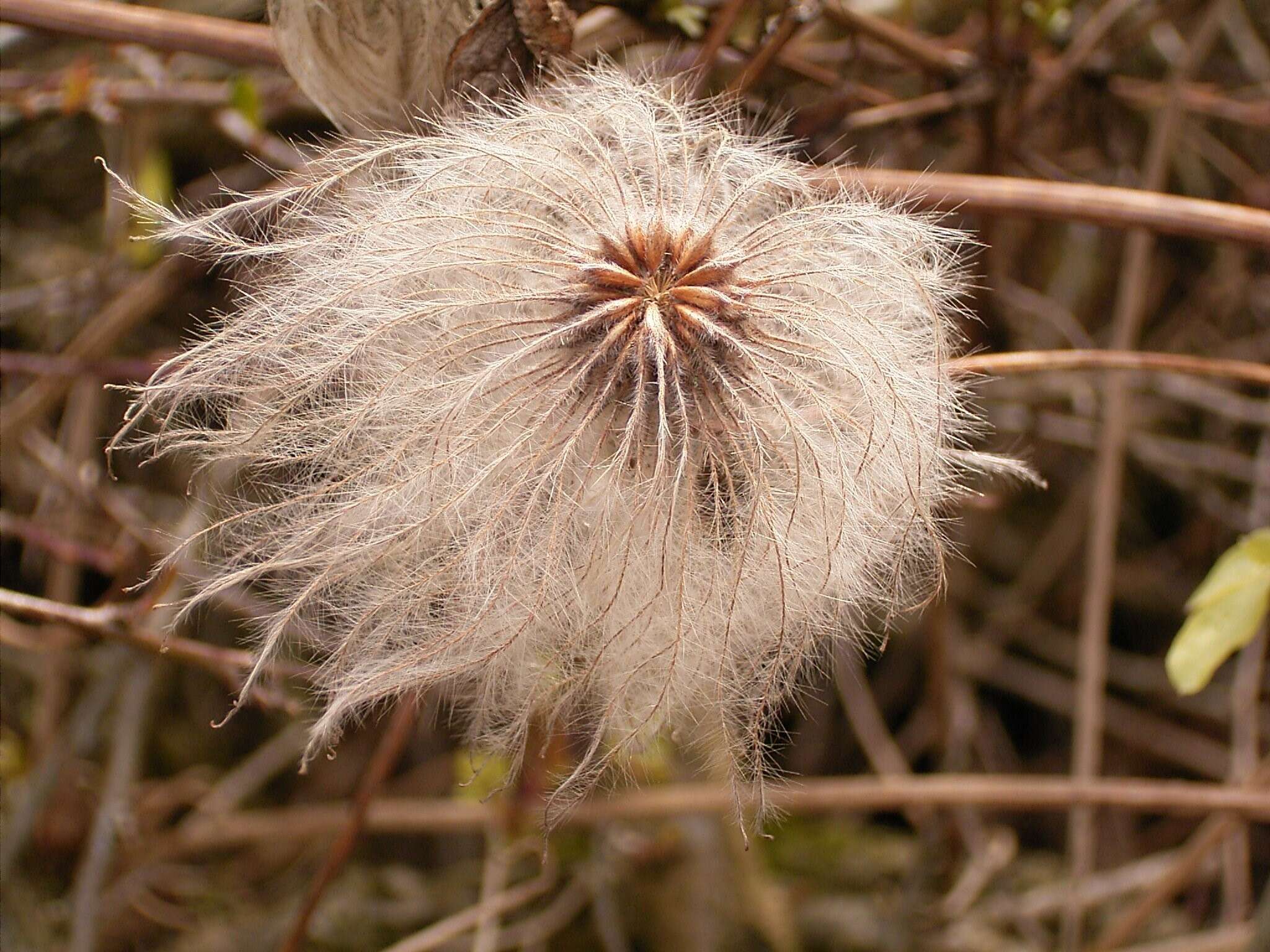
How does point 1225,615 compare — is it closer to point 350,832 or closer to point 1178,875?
point 1178,875

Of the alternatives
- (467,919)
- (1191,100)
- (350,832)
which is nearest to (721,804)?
(467,919)

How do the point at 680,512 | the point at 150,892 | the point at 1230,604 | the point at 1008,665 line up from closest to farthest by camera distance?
1. the point at 680,512
2. the point at 1230,604
3. the point at 150,892
4. the point at 1008,665

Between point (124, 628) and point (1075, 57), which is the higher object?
point (1075, 57)

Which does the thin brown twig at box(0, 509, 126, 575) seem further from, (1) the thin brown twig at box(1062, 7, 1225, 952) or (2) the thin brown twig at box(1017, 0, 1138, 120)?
(2) the thin brown twig at box(1017, 0, 1138, 120)

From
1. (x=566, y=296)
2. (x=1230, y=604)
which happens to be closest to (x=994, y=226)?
(x=1230, y=604)

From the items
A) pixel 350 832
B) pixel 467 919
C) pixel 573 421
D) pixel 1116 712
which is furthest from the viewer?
pixel 1116 712

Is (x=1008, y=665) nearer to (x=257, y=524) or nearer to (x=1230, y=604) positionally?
(x=1230, y=604)

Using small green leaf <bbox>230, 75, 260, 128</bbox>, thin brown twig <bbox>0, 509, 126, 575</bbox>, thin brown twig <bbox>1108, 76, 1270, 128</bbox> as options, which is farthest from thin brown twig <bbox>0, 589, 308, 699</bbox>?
thin brown twig <bbox>1108, 76, 1270, 128</bbox>
